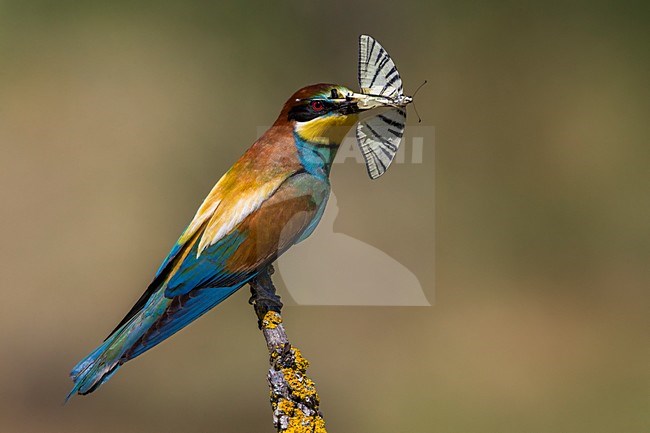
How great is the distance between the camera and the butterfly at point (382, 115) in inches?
60.6

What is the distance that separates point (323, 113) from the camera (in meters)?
1.66

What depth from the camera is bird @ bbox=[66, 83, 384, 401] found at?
1.60 meters

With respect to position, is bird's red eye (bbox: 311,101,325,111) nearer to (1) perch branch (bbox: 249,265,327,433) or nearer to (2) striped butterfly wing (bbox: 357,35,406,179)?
(2) striped butterfly wing (bbox: 357,35,406,179)

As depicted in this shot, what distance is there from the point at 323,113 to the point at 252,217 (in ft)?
0.76

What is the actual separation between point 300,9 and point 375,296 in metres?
2.92

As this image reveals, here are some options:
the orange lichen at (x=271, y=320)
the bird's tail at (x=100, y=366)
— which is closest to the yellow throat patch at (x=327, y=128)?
the orange lichen at (x=271, y=320)

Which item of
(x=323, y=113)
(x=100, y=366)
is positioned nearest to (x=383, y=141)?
(x=323, y=113)

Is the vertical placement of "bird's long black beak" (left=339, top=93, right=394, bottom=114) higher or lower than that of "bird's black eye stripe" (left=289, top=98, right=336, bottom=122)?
lower

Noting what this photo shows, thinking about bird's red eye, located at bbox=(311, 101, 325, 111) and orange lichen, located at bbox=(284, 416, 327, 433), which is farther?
bird's red eye, located at bbox=(311, 101, 325, 111)

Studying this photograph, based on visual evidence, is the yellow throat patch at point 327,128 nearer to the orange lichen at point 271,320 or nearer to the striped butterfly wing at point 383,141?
the striped butterfly wing at point 383,141

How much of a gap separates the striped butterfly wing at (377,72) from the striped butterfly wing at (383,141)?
0.04 metres

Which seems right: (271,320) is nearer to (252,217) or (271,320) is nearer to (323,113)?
(252,217)

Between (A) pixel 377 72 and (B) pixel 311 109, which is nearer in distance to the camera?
(A) pixel 377 72

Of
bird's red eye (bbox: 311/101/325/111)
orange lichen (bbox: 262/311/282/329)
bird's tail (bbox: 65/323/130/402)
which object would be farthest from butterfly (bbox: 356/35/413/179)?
bird's tail (bbox: 65/323/130/402)
